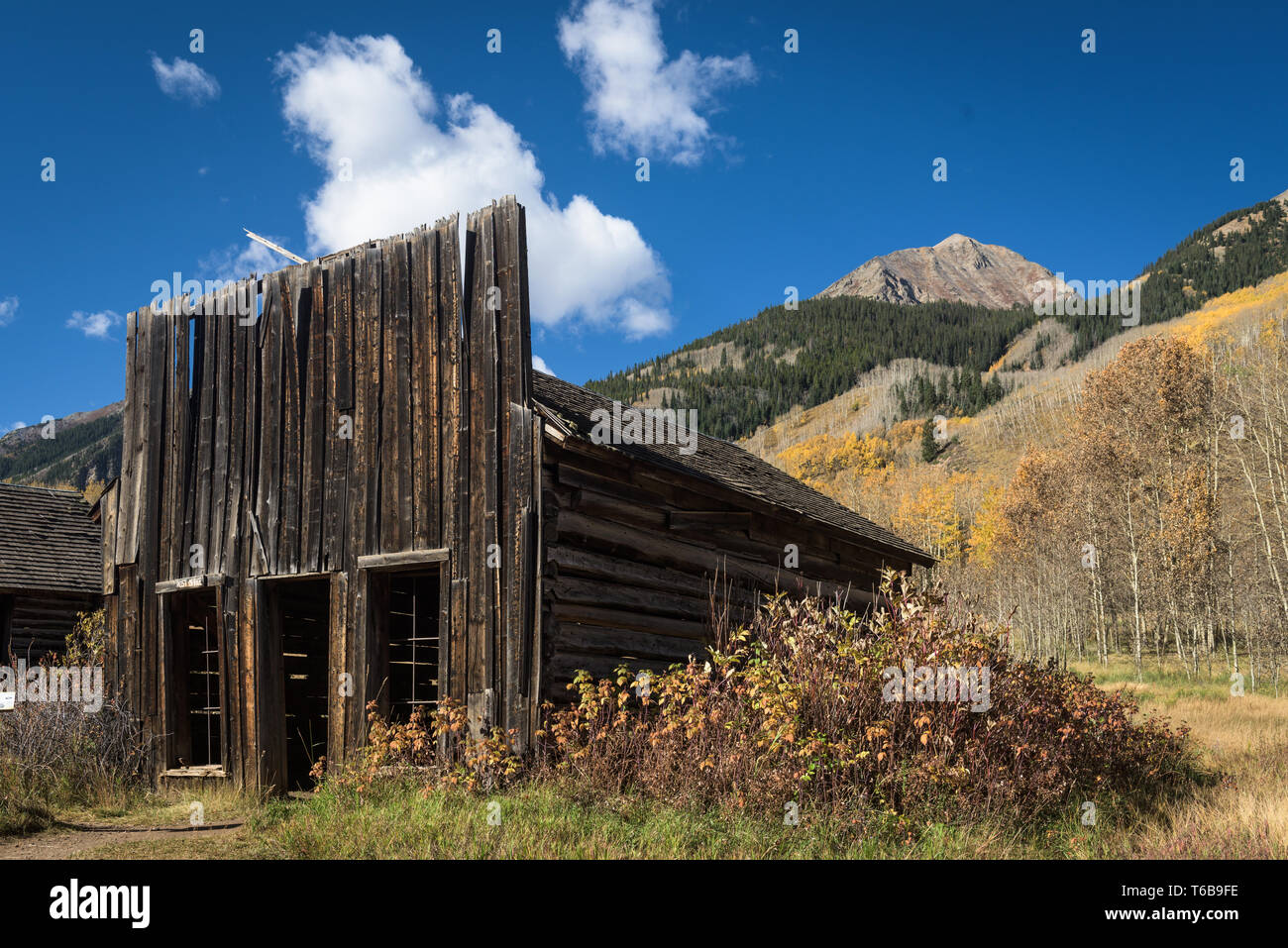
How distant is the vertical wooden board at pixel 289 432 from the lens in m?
10.5

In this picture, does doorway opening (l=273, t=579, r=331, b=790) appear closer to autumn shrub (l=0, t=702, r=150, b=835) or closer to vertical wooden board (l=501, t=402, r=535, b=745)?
autumn shrub (l=0, t=702, r=150, b=835)

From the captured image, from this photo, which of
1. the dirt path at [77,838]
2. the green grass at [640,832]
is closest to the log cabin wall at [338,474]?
the green grass at [640,832]

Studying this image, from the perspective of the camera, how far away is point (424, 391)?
974 centimetres

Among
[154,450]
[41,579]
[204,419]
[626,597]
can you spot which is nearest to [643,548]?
[626,597]

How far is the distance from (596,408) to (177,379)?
18.9ft

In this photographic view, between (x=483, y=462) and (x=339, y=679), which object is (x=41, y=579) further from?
(x=483, y=462)

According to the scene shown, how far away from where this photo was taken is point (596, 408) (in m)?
12.2

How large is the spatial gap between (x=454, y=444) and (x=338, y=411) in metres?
1.94

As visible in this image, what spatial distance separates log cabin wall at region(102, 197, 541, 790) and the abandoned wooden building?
1.1 inches

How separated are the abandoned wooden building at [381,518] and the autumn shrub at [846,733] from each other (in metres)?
1.00

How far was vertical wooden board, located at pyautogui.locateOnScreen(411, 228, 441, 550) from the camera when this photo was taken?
31.1 ft
